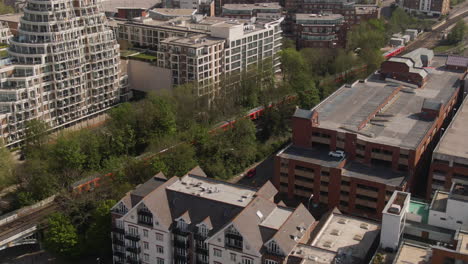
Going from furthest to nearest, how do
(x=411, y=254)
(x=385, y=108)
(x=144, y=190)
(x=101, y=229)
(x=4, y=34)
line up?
(x=4, y=34) < (x=385, y=108) < (x=101, y=229) < (x=144, y=190) < (x=411, y=254)

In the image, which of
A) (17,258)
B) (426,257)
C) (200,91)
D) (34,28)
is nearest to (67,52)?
(34,28)

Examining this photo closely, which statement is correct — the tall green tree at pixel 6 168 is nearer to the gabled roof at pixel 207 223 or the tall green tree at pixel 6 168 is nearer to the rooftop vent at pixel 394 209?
the gabled roof at pixel 207 223

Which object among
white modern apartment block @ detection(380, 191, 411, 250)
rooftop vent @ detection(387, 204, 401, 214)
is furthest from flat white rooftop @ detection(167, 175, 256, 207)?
rooftop vent @ detection(387, 204, 401, 214)

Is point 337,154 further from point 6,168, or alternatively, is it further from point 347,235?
point 6,168

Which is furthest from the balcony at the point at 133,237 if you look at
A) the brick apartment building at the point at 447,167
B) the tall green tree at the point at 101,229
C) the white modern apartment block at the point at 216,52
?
the white modern apartment block at the point at 216,52

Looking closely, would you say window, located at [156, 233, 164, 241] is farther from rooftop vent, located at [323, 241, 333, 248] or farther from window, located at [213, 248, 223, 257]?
rooftop vent, located at [323, 241, 333, 248]

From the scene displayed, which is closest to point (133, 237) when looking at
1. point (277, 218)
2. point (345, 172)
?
point (277, 218)
